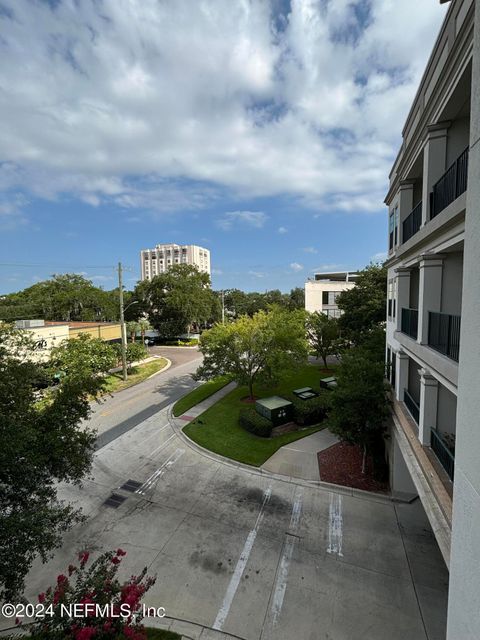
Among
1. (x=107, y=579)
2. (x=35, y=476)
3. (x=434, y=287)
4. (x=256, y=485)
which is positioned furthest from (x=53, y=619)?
(x=434, y=287)

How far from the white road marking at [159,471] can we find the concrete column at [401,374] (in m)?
10.2

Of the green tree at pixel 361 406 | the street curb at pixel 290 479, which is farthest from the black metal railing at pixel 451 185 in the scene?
the street curb at pixel 290 479

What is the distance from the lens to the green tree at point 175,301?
50.6 meters

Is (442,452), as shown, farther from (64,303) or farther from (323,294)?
(64,303)

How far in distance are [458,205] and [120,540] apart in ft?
41.0

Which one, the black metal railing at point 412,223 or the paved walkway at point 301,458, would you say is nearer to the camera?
the black metal railing at point 412,223

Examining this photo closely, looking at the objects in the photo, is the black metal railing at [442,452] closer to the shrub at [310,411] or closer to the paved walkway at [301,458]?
the paved walkway at [301,458]

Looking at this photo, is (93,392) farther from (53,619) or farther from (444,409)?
(444,409)

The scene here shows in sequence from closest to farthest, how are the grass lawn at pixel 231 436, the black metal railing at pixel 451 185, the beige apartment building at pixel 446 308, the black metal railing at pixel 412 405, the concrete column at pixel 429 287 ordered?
1. the beige apartment building at pixel 446 308
2. the black metal railing at pixel 451 185
3. the concrete column at pixel 429 287
4. the black metal railing at pixel 412 405
5. the grass lawn at pixel 231 436

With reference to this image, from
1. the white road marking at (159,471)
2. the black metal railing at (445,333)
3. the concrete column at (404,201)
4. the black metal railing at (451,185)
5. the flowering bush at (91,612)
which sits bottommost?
the white road marking at (159,471)

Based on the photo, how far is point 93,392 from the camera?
28.7ft

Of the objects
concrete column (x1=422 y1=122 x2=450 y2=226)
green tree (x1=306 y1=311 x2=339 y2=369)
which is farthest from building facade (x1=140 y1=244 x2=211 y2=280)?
concrete column (x1=422 y1=122 x2=450 y2=226)

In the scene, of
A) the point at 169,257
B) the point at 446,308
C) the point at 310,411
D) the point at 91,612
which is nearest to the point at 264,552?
the point at 91,612

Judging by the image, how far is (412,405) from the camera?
1077 cm
